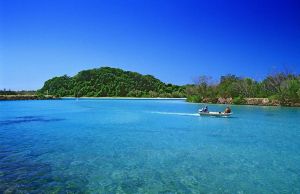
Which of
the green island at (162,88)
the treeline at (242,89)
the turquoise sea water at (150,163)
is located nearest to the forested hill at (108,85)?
the green island at (162,88)

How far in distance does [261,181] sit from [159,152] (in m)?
6.31

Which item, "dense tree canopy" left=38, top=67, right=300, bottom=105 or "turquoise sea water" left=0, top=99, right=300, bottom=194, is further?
"dense tree canopy" left=38, top=67, right=300, bottom=105

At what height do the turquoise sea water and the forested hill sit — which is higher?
the forested hill

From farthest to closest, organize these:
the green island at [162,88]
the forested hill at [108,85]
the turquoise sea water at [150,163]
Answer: the forested hill at [108,85]
the green island at [162,88]
the turquoise sea water at [150,163]

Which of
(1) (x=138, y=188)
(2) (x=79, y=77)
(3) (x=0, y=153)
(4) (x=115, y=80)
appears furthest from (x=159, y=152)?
(2) (x=79, y=77)

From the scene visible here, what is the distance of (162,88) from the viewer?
16875cm

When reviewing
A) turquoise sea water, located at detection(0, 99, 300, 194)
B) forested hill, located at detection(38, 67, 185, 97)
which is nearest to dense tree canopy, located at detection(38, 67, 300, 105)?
forested hill, located at detection(38, 67, 185, 97)

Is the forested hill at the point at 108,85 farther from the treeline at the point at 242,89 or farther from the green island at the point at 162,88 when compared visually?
the treeline at the point at 242,89

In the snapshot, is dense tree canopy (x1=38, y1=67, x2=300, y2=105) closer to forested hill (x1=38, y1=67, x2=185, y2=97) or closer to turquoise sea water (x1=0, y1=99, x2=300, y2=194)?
forested hill (x1=38, y1=67, x2=185, y2=97)

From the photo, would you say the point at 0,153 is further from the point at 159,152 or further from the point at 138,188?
the point at 138,188

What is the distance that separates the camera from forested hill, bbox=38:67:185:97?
15550 centimetres

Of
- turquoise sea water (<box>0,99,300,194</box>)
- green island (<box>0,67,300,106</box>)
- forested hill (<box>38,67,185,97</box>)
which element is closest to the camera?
turquoise sea water (<box>0,99,300,194</box>)

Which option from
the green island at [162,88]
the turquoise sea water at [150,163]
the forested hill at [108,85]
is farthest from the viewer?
the forested hill at [108,85]

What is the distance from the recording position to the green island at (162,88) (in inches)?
2783
